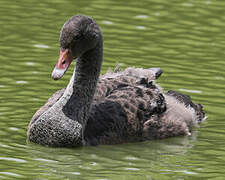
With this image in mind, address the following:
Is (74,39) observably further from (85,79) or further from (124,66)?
(124,66)

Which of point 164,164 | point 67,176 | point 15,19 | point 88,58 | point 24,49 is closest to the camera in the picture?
point 67,176

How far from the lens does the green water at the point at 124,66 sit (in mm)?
11859

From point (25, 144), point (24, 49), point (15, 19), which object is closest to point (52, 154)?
point (25, 144)

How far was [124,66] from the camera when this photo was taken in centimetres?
1645

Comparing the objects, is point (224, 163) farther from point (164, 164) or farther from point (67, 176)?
point (67, 176)

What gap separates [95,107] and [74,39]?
48.0 inches

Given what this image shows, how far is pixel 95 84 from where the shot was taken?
13.1m

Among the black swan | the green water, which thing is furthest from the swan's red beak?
the green water

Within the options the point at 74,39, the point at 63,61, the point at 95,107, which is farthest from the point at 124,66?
the point at 63,61

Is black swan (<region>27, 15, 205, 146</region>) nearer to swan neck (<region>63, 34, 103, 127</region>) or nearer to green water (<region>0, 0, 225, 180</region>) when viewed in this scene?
swan neck (<region>63, 34, 103, 127</region>)

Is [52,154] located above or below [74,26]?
below

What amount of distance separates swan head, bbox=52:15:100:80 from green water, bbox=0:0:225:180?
1.24 metres

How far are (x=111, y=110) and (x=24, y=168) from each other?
1.95 metres

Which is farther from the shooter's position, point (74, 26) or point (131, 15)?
point (131, 15)
